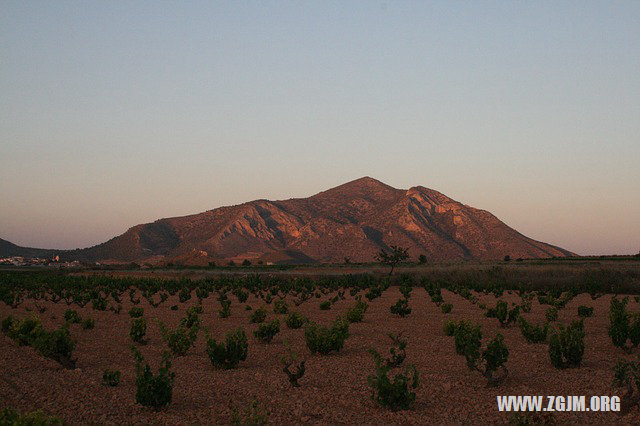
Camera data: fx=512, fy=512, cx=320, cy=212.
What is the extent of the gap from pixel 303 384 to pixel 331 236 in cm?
15123

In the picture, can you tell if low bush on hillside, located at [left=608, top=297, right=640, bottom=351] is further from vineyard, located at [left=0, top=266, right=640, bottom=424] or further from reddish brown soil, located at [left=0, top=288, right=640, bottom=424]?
reddish brown soil, located at [left=0, top=288, right=640, bottom=424]

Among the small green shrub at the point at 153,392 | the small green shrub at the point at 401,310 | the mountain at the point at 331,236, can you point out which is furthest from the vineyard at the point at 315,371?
the mountain at the point at 331,236

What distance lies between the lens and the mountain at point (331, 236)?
152m

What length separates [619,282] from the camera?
41.4 metres

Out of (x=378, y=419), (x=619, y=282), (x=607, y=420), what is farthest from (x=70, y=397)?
(x=619, y=282)

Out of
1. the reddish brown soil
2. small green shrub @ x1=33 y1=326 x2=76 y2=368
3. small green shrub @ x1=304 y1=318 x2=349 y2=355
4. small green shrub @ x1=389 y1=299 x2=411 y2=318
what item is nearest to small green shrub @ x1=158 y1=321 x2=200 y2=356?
the reddish brown soil

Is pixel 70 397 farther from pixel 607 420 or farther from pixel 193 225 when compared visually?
pixel 193 225

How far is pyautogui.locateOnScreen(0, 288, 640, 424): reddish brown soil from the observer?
9562 mm

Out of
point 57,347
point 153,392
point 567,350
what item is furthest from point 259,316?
point 567,350

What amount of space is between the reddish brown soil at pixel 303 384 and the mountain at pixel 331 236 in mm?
118939

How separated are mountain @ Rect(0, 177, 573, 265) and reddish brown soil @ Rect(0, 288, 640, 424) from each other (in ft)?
390

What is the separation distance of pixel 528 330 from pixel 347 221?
164262mm

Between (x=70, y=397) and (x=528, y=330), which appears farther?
(x=528, y=330)

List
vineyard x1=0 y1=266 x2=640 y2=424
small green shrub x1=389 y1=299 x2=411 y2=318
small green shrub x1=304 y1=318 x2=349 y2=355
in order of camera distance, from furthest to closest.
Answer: small green shrub x1=389 y1=299 x2=411 y2=318 → small green shrub x1=304 y1=318 x2=349 y2=355 → vineyard x1=0 y1=266 x2=640 y2=424
